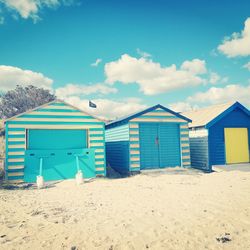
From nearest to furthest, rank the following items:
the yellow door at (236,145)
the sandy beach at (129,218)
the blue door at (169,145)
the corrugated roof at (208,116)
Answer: the sandy beach at (129,218), the blue door at (169,145), the corrugated roof at (208,116), the yellow door at (236,145)

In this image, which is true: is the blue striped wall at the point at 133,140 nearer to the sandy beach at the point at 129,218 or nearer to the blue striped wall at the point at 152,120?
the blue striped wall at the point at 152,120

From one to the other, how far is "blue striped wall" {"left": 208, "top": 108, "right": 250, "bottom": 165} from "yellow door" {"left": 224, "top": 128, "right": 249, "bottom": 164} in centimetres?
32

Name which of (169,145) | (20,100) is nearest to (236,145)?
(169,145)

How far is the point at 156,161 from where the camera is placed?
12.8 metres

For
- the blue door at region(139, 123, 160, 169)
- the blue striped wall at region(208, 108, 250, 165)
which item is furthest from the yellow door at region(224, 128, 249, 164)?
the blue door at region(139, 123, 160, 169)

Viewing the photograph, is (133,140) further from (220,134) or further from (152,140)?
(220,134)

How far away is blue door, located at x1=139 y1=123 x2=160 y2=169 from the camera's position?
1267cm

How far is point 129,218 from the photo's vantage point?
17.0ft

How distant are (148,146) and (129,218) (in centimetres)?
776

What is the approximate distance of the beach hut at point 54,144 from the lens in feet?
33.2

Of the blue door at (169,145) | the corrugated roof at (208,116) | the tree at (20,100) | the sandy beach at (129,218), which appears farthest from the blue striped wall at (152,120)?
the tree at (20,100)

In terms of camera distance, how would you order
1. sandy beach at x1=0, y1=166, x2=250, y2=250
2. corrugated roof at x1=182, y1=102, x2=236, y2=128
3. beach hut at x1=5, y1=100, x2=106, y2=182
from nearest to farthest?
sandy beach at x1=0, y1=166, x2=250, y2=250 → beach hut at x1=5, y1=100, x2=106, y2=182 → corrugated roof at x1=182, y1=102, x2=236, y2=128

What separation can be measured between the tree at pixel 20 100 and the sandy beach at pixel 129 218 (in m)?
30.3

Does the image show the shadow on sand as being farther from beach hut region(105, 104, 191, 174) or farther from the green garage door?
the green garage door
